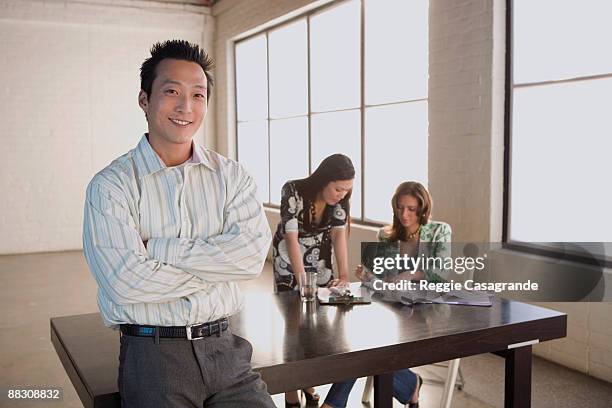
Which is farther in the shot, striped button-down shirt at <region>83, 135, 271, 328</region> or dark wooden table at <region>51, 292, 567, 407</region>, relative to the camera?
dark wooden table at <region>51, 292, 567, 407</region>

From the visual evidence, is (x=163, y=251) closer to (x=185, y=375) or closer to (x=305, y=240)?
(x=185, y=375)

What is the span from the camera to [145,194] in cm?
161

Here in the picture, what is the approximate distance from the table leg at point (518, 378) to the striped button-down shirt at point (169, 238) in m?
1.16

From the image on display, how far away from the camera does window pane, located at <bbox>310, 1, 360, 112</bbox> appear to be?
6.00m

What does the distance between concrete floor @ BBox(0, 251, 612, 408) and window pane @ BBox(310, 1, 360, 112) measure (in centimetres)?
191

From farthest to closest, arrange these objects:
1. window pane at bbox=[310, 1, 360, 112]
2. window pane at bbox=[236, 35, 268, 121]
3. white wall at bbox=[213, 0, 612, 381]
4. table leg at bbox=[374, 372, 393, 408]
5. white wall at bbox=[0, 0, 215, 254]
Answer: white wall at bbox=[0, 0, 215, 254]
window pane at bbox=[236, 35, 268, 121]
window pane at bbox=[310, 1, 360, 112]
white wall at bbox=[213, 0, 612, 381]
table leg at bbox=[374, 372, 393, 408]

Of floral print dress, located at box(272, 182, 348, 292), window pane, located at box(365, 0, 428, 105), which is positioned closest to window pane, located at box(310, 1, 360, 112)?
window pane, located at box(365, 0, 428, 105)

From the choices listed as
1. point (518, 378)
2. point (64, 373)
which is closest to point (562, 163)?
point (518, 378)

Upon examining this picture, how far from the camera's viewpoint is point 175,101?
5.42 feet

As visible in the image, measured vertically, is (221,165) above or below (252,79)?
below

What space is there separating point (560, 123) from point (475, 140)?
567mm

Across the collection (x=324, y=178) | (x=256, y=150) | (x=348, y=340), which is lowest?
(x=348, y=340)

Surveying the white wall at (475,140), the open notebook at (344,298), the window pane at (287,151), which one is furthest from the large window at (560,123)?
the window pane at (287,151)

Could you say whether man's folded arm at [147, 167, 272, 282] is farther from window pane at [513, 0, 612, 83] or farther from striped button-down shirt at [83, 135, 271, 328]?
window pane at [513, 0, 612, 83]
